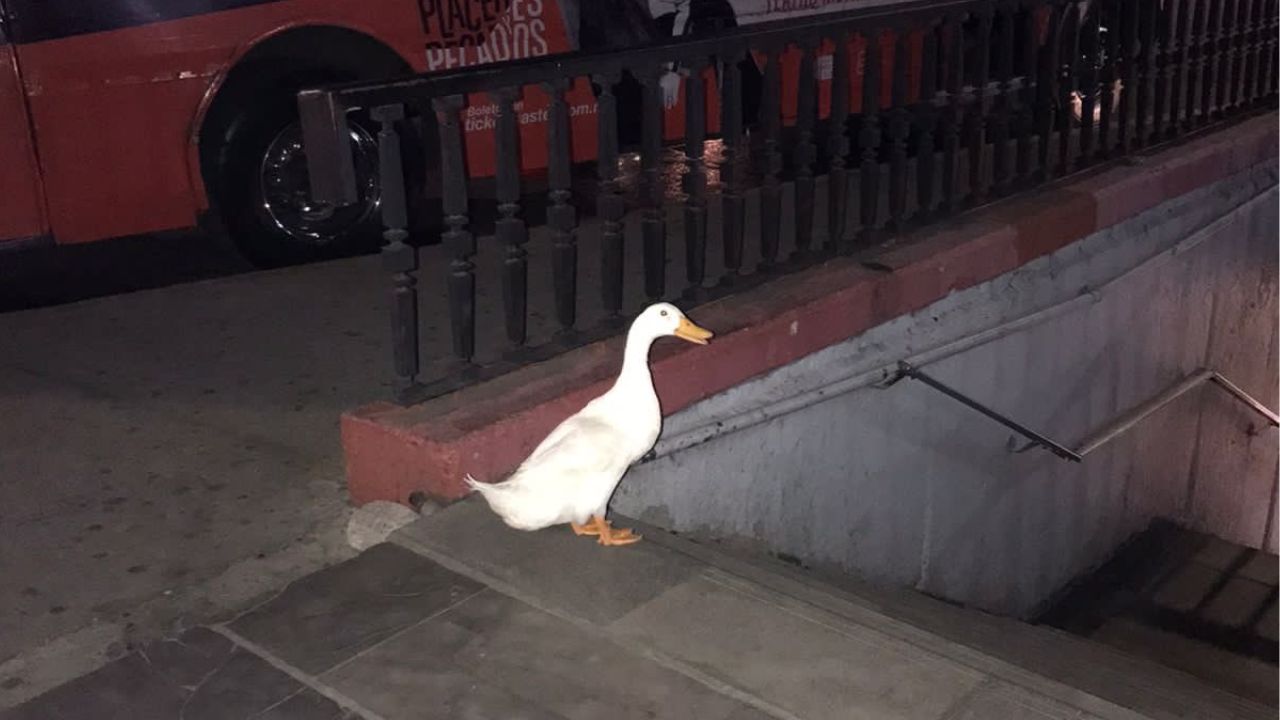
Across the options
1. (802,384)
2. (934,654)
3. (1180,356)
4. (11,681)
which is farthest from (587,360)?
(1180,356)

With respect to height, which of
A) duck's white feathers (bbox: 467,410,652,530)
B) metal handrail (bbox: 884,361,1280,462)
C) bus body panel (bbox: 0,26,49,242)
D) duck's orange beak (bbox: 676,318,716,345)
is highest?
bus body panel (bbox: 0,26,49,242)

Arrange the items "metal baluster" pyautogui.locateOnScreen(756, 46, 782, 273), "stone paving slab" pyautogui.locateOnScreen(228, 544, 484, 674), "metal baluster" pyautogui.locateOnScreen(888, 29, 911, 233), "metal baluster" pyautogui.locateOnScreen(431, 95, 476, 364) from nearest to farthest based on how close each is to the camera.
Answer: "stone paving slab" pyautogui.locateOnScreen(228, 544, 484, 674) → "metal baluster" pyautogui.locateOnScreen(431, 95, 476, 364) → "metal baluster" pyautogui.locateOnScreen(756, 46, 782, 273) → "metal baluster" pyautogui.locateOnScreen(888, 29, 911, 233)

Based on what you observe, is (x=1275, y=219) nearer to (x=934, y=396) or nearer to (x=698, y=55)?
(x=934, y=396)

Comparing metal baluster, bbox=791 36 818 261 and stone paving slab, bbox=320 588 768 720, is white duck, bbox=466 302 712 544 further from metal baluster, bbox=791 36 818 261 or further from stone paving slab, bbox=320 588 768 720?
metal baluster, bbox=791 36 818 261

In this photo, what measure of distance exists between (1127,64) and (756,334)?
3.44 m

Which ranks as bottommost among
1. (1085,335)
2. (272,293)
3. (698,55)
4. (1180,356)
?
(1180,356)

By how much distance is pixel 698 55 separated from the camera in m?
3.97

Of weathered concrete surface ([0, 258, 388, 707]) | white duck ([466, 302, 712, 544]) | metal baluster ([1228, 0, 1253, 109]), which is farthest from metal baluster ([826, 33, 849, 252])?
metal baluster ([1228, 0, 1253, 109])

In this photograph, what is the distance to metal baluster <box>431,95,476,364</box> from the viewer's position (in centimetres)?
342

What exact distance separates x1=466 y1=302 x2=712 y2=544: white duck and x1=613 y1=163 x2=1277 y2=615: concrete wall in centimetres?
70

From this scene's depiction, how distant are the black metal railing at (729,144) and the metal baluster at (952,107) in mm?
11

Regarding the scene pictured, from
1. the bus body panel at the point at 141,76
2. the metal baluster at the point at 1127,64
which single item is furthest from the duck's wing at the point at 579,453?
the metal baluster at the point at 1127,64

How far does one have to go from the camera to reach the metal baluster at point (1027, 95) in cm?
559

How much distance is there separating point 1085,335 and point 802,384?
2.41m
